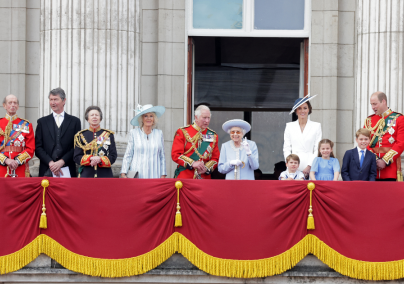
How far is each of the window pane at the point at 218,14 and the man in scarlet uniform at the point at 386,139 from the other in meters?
3.59

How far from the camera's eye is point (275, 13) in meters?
11.1

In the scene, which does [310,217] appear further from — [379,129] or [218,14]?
[218,14]

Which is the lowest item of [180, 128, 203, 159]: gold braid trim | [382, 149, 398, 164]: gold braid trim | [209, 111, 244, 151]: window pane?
[382, 149, 398, 164]: gold braid trim

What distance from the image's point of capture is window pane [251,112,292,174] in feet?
50.5

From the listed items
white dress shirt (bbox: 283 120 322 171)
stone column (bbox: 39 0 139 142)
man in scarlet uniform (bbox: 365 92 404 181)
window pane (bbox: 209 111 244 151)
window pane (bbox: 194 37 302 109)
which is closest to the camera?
man in scarlet uniform (bbox: 365 92 404 181)

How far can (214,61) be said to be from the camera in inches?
559

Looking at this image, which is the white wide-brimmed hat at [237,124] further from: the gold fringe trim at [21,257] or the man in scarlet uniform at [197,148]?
the gold fringe trim at [21,257]

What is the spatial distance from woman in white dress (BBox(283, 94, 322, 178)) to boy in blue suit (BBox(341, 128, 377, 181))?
22.8 inches

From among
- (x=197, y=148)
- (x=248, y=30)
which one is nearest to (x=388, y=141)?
(x=197, y=148)

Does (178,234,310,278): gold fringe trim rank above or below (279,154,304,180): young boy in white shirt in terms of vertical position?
below

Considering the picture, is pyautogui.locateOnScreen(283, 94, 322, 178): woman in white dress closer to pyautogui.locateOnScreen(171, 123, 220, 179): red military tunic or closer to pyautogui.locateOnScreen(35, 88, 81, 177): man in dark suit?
pyautogui.locateOnScreen(171, 123, 220, 179): red military tunic

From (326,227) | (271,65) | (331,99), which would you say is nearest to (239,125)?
(326,227)

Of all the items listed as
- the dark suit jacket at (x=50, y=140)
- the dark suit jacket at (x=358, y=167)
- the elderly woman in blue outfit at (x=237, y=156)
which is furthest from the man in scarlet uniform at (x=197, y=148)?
the dark suit jacket at (x=358, y=167)

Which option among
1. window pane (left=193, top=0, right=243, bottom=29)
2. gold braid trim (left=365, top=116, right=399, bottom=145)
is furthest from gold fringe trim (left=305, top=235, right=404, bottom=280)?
window pane (left=193, top=0, right=243, bottom=29)
